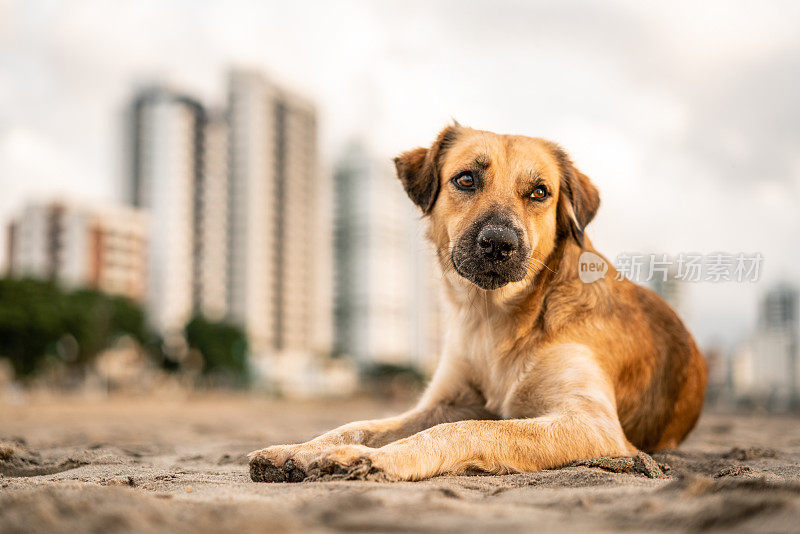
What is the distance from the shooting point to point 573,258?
17.1 feet

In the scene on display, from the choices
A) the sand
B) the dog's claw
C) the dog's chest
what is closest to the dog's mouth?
the dog's chest

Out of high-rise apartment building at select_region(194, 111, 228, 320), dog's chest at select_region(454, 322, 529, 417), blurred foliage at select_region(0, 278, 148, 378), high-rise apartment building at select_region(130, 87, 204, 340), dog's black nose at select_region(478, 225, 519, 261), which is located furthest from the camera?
high-rise apartment building at select_region(194, 111, 228, 320)

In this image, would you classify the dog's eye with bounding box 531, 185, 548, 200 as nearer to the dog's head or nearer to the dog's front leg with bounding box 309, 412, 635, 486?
the dog's head

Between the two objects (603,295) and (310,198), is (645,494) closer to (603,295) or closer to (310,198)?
(603,295)

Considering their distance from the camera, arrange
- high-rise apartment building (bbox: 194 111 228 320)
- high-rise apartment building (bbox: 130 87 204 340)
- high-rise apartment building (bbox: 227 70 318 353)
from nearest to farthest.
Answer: high-rise apartment building (bbox: 130 87 204 340) → high-rise apartment building (bbox: 194 111 228 320) → high-rise apartment building (bbox: 227 70 318 353)

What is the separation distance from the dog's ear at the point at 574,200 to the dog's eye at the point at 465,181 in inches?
26.4

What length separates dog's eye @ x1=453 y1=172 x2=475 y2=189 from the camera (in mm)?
5000

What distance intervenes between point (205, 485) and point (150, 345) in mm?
70615

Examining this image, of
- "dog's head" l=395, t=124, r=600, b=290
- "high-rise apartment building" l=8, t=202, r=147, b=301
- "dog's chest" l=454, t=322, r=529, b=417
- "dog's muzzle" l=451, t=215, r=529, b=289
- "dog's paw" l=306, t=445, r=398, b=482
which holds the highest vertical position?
"high-rise apartment building" l=8, t=202, r=147, b=301

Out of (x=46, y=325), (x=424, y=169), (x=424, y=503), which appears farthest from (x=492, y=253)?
(x=46, y=325)

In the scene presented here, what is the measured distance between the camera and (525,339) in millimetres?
4973

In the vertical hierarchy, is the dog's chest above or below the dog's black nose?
below

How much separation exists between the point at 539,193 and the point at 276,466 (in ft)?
8.00

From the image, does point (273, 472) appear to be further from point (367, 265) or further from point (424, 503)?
point (367, 265)
